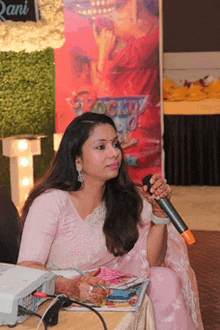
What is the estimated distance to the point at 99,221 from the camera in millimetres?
1998

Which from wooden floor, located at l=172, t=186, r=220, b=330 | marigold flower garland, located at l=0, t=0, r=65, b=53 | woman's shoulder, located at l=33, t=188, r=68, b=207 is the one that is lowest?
wooden floor, located at l=172, t=186, r=220, b=330

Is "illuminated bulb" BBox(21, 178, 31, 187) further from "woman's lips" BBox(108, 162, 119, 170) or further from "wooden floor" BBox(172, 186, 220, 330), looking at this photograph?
"woman's lips" BBox(108, 162, 119, 170)

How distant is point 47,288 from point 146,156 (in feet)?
13.6

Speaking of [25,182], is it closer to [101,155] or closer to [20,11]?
[20,11]

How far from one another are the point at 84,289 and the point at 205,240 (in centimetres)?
338

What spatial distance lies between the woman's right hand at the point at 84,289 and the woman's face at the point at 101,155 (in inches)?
19.3

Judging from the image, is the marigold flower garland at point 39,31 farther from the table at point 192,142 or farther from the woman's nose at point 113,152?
the woman's nose at point 113,152

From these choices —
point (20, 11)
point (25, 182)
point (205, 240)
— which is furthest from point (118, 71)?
point (205, 240)

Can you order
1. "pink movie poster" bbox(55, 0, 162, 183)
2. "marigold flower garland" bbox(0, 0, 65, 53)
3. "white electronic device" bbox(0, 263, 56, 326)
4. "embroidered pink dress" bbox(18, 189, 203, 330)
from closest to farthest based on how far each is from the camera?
"white electronic device" bbox(0, 263, 56, 326) → "embroidered pink dress" bbox(18, 189, 203, 330) → "marigold flower garland" bbox(0, 0, 65, 53) → "pink movie poster" bbox(55, 0, 162, 183)

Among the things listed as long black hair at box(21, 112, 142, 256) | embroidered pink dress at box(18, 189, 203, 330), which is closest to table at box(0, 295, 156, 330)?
embroidered pink dress at box(18, 189, 203, 330)

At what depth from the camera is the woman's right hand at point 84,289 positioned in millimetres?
1446

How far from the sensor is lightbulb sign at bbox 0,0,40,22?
16.4ft

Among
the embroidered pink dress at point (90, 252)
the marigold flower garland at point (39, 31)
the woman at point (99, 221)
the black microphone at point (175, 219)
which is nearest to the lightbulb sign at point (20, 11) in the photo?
the marigold flower garland at point (39, 31)

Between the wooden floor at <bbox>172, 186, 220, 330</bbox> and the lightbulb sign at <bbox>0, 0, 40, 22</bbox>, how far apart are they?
229 centimetres
